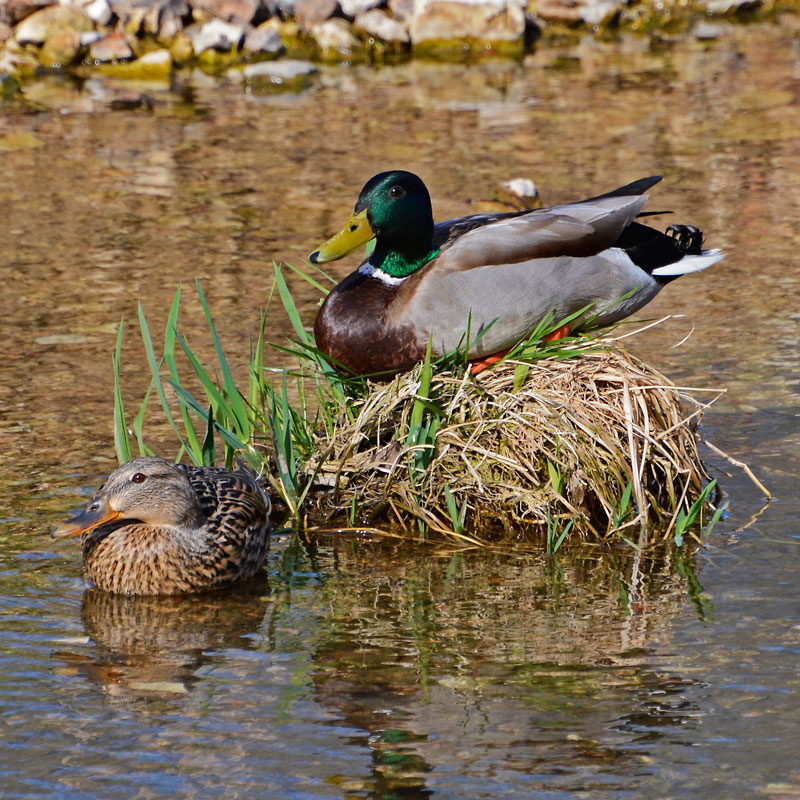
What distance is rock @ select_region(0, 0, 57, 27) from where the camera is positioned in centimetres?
1390

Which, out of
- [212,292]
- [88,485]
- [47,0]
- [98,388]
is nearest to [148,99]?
[47,0]

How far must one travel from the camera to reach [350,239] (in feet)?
16.8

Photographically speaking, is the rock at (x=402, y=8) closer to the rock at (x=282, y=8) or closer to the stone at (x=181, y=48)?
the rock at (x=282, y=8)

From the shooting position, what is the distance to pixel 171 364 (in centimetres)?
505

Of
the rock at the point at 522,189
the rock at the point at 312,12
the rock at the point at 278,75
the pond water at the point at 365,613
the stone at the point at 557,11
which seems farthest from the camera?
the stone at the point at 557,11

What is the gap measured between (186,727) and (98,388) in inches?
117

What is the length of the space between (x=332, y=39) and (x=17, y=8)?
314 centimetres

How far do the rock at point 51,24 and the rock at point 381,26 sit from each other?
9.17ft

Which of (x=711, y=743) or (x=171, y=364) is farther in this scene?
(x=171, y=364)

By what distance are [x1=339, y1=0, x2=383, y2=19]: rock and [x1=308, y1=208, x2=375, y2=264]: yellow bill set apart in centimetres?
1012

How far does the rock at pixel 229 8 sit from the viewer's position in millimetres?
14297

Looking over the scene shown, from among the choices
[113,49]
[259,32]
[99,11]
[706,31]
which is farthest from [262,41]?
[706,31]

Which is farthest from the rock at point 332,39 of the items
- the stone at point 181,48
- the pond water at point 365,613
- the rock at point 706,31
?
the pond water at point 365,613

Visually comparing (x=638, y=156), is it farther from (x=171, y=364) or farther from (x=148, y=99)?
(x=171, y=364)
